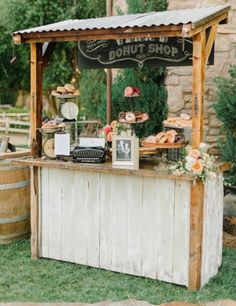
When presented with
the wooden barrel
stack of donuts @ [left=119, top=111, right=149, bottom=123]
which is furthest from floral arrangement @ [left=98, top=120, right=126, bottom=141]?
the wooden barrel

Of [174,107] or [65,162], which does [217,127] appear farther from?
[65,162]

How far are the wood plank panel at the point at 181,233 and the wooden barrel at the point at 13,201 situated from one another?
2008 millimetres

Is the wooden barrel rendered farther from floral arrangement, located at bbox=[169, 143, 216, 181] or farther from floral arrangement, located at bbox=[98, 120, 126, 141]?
floral arrangement, located at bbox=[169, 143, 216, 181]

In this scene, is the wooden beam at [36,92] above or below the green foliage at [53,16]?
below

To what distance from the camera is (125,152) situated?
4.77 meters

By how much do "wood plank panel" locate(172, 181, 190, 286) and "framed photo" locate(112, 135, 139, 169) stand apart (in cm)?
43

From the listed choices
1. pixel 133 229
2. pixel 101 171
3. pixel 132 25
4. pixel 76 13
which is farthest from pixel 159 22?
pixel 76 13

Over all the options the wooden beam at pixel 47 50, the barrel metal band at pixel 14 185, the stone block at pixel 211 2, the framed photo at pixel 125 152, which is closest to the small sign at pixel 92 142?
the framed photo at pixel 125 152

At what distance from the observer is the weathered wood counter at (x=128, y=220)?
4.65 metres

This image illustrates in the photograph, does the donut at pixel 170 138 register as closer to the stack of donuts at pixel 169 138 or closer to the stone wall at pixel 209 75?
the stack of donuts at pixel 169 138

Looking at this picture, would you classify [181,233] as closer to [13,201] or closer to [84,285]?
[84,285]

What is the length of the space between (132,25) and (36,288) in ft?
7.98

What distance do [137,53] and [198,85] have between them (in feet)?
3.60

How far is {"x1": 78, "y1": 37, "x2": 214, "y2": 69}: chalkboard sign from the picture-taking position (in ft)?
16.7
